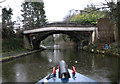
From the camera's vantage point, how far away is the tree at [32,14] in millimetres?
32125

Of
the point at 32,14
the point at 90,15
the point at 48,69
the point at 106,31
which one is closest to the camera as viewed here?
the point at 48,69

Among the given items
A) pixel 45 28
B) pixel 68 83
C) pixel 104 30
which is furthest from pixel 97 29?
pixel 68 83

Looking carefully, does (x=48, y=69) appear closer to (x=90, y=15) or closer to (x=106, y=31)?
(x=90, y=15)

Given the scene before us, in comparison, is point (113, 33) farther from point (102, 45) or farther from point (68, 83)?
point (68, 83)

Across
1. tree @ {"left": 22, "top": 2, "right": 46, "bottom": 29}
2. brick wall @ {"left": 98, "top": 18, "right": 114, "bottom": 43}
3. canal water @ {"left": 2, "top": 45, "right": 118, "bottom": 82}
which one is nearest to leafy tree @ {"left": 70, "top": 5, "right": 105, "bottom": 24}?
brick wall @ {"left": 98, "top": 18, "right": 114, "bottom": 43}

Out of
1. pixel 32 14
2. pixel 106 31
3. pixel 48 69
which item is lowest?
pixel 48 69

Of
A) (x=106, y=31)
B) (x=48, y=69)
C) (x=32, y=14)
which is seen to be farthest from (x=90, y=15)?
(x=32, y=14)

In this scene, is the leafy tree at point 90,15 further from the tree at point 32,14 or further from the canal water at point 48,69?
the tree at point 32,14

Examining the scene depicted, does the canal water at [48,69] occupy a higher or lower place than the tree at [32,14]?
lower

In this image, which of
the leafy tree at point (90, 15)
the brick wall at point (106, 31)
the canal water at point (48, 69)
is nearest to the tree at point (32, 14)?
the leafy tree at point (90, 15)

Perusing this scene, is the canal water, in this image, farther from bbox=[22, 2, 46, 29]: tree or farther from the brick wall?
bbox=[22, 2, 46, 29]: tree

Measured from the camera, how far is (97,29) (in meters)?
23.1

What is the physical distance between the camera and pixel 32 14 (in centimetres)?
3303

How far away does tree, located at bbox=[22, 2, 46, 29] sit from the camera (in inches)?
1265
